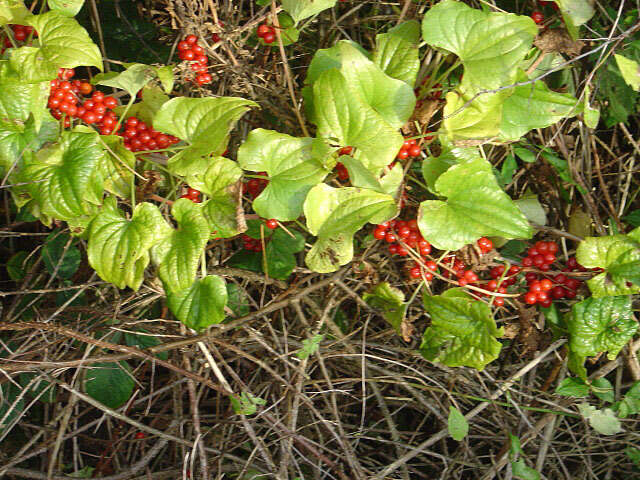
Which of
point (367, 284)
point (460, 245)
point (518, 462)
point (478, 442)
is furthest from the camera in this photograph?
point (478, 442)

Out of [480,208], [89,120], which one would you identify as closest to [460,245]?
[480,208]

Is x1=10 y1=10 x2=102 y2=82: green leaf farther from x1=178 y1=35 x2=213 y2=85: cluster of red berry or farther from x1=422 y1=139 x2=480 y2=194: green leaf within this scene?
x1=422 y1=139 x2=480 y2=194: green leaf

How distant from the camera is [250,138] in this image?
36.3 inches

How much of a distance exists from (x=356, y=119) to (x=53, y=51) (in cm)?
50

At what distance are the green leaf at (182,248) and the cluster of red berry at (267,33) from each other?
35 cm

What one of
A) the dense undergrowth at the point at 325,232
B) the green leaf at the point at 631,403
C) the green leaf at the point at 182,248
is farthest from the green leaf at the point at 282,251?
the green leaf at the point at 631,403

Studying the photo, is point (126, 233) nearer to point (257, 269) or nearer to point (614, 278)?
point (257, 269)

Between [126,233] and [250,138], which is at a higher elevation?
[250,138]

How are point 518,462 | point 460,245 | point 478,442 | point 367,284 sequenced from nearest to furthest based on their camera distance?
point 460,245
point 518,462
point 367,284
point 478,442

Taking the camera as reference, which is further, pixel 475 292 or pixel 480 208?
pixel 475 292

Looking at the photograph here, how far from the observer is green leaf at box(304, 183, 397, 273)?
35.0 inches

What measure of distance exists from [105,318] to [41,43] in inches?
20.7

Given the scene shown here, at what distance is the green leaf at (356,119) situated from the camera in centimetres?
88

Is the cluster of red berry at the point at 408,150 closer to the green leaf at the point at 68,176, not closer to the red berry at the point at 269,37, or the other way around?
the red berry at the point at 269,37
